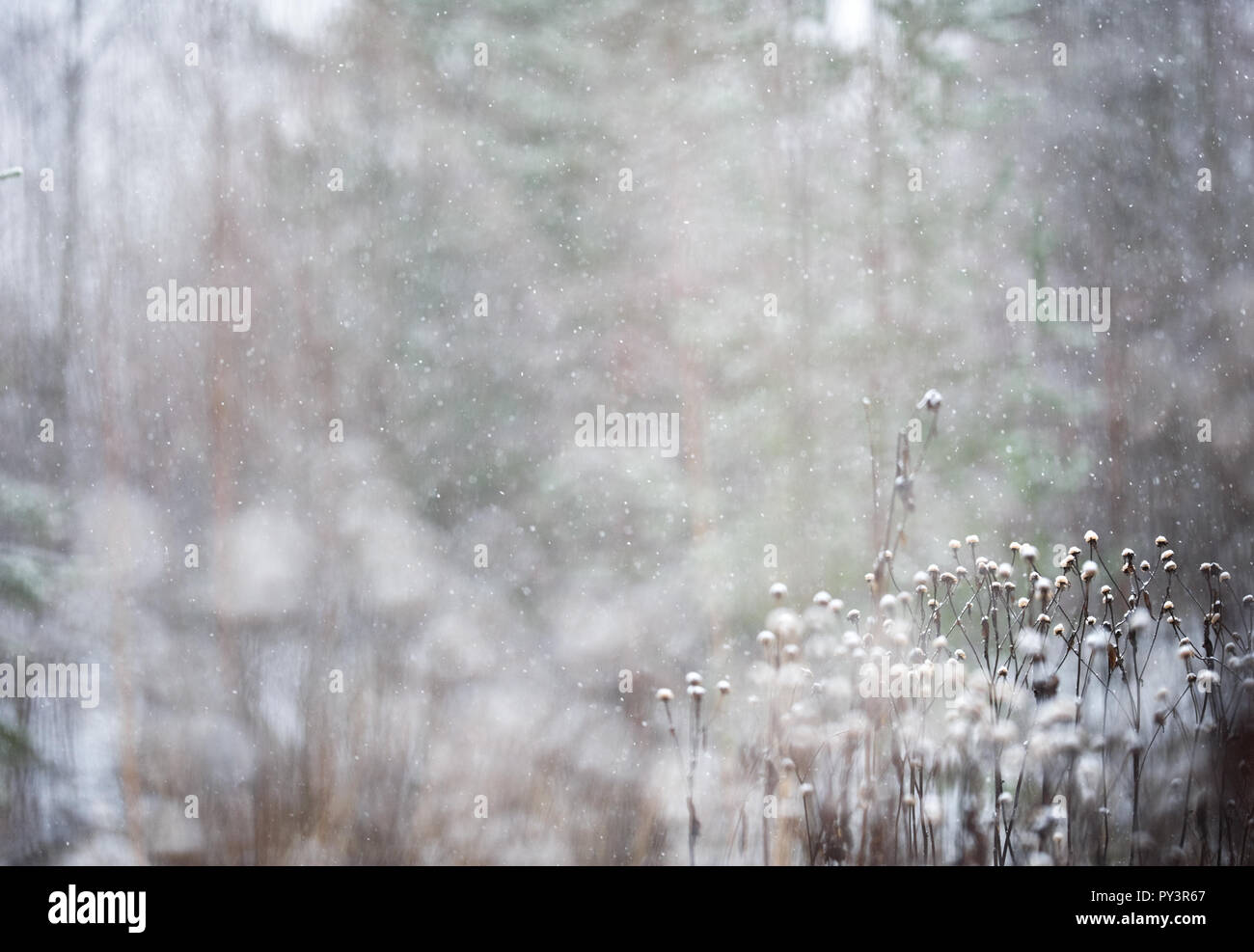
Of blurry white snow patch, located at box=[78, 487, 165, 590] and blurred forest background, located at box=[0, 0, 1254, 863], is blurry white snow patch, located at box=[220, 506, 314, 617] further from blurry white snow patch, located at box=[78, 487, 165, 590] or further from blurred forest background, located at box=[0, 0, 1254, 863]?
blurry white snow patch, located at box=[78, 487, 165, 590]

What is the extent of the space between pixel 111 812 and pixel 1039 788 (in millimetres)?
1816

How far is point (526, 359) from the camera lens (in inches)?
70.7

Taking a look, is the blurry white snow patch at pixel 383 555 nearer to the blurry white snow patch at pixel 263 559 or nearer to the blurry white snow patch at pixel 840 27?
the blurry white snow patch at pixel 263 559

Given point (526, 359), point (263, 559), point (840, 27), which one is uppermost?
point (840, 27)

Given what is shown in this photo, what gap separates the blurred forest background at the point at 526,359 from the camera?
1.76 m

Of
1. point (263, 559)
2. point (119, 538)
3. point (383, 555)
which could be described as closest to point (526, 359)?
point (383, 555)

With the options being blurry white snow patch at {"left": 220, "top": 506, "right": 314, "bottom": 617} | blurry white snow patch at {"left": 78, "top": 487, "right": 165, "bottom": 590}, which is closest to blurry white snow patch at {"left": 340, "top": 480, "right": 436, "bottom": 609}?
blurry white snow patch at {"left": 220, "top": 506, "right": 314, "bottom": 617}

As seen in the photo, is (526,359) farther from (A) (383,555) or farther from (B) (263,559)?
(B) (263,559)

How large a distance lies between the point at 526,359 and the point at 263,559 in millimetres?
661

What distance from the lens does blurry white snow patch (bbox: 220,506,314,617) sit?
5.79ft

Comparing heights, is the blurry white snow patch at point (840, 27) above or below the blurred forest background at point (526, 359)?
above

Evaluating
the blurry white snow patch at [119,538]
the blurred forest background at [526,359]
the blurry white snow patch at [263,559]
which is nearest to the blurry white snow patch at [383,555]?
the blurred forest background at [526,359]
